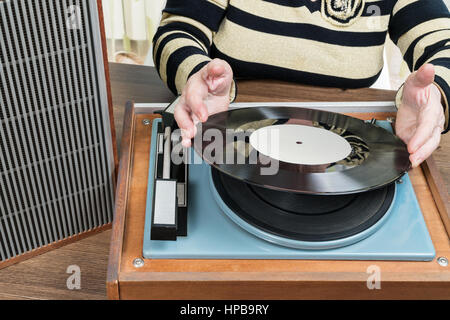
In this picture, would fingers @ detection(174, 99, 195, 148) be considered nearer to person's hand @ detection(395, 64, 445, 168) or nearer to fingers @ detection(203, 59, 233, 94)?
fingers @ detection(203, 59, 233, 94)

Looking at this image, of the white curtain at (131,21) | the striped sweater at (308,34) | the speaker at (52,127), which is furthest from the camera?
the white curtain at (131,21)

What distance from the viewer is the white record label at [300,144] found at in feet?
2.22

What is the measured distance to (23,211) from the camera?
2.29ft

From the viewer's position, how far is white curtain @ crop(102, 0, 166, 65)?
269 centimetres

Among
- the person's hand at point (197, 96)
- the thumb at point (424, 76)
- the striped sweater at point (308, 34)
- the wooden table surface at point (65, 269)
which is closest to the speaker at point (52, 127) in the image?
the wooden table surface at point (65, 269)

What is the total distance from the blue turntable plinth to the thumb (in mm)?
232

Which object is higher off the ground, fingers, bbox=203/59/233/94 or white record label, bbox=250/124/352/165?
fingers, bbox=203/59/233/94

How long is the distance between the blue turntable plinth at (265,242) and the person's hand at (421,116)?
104mm

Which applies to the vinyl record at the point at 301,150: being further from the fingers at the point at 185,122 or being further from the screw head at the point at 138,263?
the screw head at the point at 138,263

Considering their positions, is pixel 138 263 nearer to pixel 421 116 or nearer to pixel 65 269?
pixel 65 269

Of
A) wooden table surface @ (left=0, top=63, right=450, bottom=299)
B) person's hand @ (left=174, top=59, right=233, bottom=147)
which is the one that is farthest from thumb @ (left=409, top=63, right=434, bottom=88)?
person's hand @ (left=174, top=59, right=233, bottom=147)

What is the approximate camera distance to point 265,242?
660 millimetres
